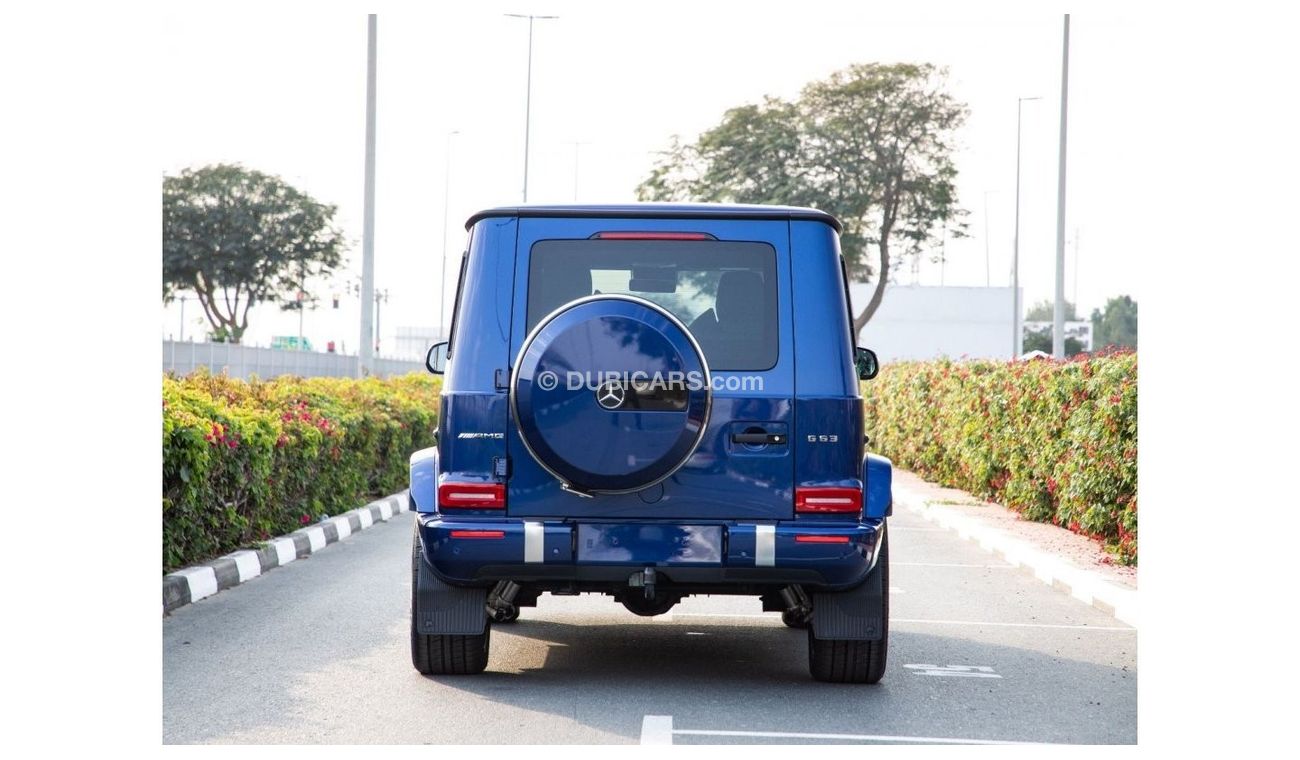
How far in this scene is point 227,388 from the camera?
12.1 metres

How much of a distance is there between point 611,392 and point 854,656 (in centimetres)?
177

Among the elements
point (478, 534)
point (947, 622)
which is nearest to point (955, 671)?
point (947, 622)

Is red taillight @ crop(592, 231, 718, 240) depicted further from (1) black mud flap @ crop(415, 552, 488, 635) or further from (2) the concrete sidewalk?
(2) the concrete sidewalk

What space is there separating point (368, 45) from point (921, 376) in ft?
29.6

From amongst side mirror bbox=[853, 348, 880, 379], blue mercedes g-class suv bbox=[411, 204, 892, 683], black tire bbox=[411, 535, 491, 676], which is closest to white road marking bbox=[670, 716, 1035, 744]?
blue mercedes g-class suv bbox=[411, 204, 892, 683]

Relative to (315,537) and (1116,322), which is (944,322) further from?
(315,537)

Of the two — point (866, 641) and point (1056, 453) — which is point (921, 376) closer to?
point (1056, 453)

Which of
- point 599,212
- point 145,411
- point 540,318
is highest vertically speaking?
point 599,212

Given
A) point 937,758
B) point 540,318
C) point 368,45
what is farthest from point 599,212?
point 368,45

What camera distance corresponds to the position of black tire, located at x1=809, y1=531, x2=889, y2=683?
6719 mm

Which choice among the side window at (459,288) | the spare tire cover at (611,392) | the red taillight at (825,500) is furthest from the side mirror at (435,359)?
the red taillight at (825,500)

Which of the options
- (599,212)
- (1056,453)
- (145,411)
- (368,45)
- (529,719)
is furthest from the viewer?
(368,45)

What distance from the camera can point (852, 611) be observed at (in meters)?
6.62

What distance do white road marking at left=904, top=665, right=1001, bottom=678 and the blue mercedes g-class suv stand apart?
882 mm
